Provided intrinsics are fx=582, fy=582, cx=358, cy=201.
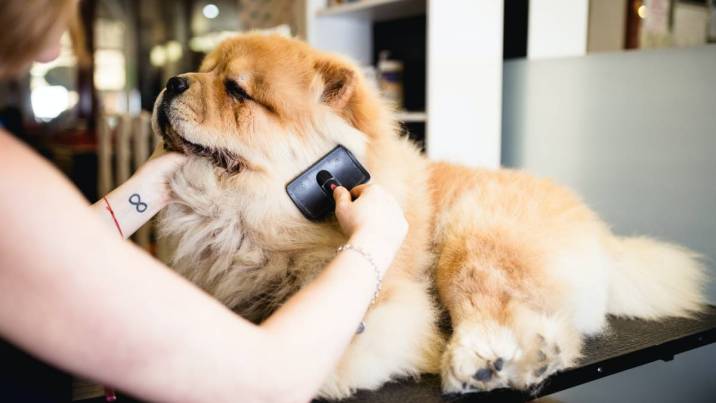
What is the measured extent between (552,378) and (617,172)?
1062 mm

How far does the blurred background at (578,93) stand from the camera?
166 cm

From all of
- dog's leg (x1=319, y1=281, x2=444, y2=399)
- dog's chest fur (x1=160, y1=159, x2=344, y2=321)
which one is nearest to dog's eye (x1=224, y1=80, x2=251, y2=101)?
dog's chest fur (x1=160, y1=159, x2=344, y2=321)

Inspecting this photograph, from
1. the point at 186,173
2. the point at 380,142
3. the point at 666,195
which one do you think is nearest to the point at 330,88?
the point at 380,142

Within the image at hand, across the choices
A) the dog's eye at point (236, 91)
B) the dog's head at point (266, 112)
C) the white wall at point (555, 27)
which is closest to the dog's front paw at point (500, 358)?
the dog's head at point (266, 112)

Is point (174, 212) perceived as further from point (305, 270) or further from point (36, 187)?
point (36, 187)

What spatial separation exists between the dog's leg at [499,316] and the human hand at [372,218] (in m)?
0.25

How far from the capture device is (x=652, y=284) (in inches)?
56.4

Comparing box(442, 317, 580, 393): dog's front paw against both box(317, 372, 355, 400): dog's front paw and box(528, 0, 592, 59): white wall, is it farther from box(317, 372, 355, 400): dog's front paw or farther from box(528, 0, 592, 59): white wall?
box(528, 0, 592, 59): white wall

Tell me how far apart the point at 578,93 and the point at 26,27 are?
1782 millimetres

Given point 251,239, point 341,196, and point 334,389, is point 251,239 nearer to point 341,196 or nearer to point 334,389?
point 341,196

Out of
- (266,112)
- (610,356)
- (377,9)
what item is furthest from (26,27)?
(377,9)

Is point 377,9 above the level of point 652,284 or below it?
above

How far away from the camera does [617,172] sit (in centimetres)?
187

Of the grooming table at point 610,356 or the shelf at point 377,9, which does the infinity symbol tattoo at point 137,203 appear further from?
the shelf at point 377,9
